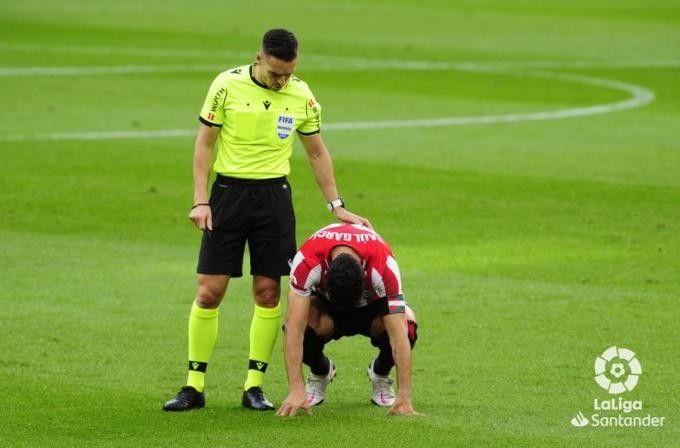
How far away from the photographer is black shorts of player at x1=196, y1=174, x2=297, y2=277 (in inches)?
403

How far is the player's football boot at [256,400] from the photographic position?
10.0 meters

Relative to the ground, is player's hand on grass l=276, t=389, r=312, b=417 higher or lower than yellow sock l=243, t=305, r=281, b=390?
lower

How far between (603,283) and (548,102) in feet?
47.8

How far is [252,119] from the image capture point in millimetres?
10125

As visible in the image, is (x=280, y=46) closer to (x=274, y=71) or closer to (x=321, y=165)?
(x=274, y=71)

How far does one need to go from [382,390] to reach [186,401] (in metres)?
1.19

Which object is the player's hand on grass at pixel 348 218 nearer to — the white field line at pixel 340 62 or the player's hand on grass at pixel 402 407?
the player's hand on grass at pixel 402 407

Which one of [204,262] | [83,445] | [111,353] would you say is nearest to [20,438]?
[83,445]

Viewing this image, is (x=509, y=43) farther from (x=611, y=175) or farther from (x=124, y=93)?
(x=611, y=175)

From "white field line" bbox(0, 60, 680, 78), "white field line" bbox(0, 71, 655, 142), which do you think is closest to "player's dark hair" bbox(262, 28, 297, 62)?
"white field line" bbox(0, 71, 655, 142)

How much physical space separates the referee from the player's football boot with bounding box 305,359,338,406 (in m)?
0.29

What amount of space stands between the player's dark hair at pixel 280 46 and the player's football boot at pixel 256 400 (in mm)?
1986

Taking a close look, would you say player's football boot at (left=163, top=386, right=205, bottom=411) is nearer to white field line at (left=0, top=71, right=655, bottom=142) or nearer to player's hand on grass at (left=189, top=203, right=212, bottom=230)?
player's hand on grass at (left=189, top=203, right=212, bottom=230)

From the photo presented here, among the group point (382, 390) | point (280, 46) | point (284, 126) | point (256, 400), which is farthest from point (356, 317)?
point (280, 46)
